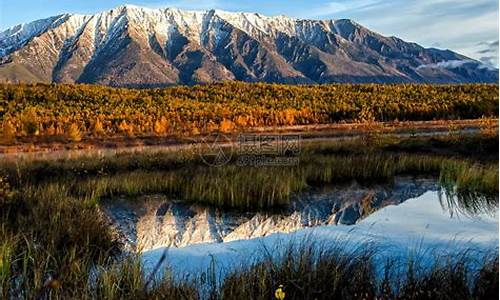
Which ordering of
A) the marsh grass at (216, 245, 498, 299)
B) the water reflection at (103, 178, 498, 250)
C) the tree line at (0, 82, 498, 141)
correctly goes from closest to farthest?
the marsh grass at (216, 245, 498, 299), the water reflection at (103, 178, 498, 250), the tree line at (0, 82, 498, 141)

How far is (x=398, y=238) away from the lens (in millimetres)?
7449

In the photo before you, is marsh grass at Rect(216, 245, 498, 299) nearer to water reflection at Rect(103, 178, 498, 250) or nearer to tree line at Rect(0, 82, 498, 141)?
water reflection at Rect(103, 178, 498, 250)

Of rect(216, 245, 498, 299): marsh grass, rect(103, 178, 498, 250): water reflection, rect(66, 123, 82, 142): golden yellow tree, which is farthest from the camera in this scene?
rect(66, 123, 82, 142): golden yellow tree

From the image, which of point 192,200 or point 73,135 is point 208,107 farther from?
point 192,200

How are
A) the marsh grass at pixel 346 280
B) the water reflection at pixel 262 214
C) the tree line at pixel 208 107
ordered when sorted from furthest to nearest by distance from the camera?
1. the tree line at pixel 208 107
2. the water reflection at pixel 262 214
3. the marsh grass at pixel 346 280

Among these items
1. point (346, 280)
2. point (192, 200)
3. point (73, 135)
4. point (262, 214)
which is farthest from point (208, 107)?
point (346, 280)

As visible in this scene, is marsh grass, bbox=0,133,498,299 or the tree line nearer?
marsh grass, bbox=0,133,498,299

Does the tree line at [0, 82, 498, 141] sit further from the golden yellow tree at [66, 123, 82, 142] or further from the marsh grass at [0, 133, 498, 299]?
the marsh grass at [0, 133, 498, 299]

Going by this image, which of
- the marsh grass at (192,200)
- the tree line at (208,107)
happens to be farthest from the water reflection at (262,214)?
the tree line at (208,107)

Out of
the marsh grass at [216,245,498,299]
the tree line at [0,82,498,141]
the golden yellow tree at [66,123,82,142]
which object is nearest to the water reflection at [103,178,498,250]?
the marsh grass at [216,245,498,299]

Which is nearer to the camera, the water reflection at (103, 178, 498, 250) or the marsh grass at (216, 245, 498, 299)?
the marsh grass at (216, 245, 498, 299)

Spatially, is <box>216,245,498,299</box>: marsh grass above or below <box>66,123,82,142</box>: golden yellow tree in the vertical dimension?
above

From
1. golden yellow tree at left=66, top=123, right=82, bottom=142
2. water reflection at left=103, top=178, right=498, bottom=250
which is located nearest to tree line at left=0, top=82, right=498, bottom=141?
golden yellow tree at left=66, top=123, right=82, bottom=142

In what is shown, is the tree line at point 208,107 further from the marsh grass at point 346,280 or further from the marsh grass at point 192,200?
the marsh grass at point 346,280
